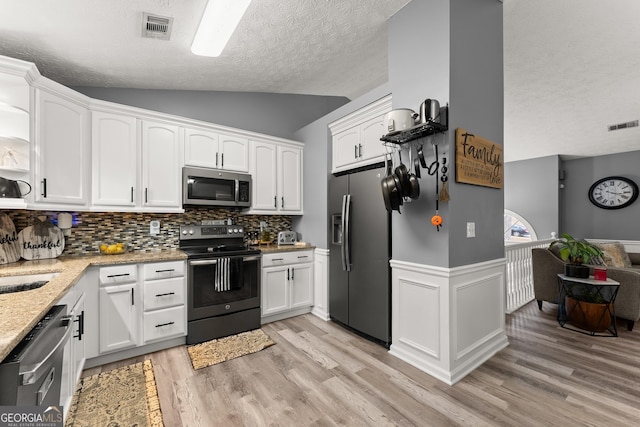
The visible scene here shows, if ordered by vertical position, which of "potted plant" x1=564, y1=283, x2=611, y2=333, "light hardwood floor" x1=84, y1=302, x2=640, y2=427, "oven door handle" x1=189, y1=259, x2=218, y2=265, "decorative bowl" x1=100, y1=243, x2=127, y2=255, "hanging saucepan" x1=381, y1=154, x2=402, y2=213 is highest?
"hanging saucepan" x1=381, y1=154, x2=402, y2=213

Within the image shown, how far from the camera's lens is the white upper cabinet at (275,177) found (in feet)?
11.6

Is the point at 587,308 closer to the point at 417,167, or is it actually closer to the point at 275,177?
the point at 417,167

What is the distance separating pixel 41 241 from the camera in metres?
2.40

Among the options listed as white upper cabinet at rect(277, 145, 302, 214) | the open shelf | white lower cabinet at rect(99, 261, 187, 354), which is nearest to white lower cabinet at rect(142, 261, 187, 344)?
white lower cabinet at rect(99, 261, 187, 354)

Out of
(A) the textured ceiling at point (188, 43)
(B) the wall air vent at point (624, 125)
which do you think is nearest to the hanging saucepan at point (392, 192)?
(A) the textured ceiling at point (188, 43)

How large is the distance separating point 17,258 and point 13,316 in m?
1.76

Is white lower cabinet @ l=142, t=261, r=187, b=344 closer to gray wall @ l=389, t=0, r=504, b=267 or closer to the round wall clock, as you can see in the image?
gray wall @ l=389, t=0, r=504, b=267

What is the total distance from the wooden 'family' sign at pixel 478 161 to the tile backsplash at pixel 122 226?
2.61m

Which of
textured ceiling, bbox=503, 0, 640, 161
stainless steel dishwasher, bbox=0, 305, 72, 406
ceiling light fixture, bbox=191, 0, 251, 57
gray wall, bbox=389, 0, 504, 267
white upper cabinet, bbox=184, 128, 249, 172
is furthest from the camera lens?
white upper cabinet, bbox=184, 128, 249, 172

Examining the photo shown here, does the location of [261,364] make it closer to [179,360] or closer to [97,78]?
[179,360]

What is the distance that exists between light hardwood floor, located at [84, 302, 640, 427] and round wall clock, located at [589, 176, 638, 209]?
4.24 meters

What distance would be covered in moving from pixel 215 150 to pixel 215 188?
454mm

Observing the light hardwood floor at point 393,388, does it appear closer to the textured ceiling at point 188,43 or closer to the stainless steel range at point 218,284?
the stainless steel range at point 218,284

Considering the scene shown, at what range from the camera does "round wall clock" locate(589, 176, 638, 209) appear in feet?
17.9
